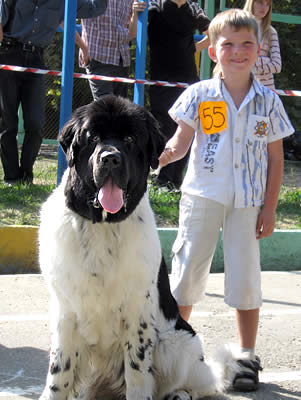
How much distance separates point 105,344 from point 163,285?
0.46 meters

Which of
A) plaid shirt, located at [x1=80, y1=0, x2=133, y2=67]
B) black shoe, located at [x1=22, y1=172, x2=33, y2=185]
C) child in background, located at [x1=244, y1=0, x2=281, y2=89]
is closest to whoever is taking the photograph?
child in background, located at [x1=244, y1=0, x2=281, y2=89]

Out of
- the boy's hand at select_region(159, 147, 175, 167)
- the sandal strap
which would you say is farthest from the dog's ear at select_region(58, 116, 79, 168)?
the sandal strap

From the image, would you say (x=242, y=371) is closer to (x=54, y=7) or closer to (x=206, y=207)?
(x=206, y=207)

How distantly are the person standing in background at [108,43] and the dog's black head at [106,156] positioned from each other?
442cm

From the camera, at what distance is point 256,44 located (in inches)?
144

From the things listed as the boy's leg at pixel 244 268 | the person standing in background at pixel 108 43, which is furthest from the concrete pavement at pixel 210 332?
the person standing in background at pixel 108 43

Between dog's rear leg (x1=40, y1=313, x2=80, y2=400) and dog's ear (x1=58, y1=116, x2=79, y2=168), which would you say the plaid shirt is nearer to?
dog's ear (x1=58, y1=116, x2=79, y2=168)

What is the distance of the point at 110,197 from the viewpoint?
9.33 ft

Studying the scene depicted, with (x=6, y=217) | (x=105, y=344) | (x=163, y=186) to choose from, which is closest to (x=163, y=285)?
(x=105, y=344)

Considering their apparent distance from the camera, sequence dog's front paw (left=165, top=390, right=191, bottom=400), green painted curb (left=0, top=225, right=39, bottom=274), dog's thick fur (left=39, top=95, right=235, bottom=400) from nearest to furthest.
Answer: dog's thick fur (left=39, top=95, right=235, bottom=400) → dog's front paw (left=165, top=390, right=191, bottom=400) → green painted curb (left=0, top=225, right=39, bottom=274)

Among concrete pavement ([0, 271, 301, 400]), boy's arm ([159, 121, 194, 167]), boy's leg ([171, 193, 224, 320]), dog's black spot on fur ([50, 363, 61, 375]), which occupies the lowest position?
concrete pavement ([0, 271, 301, 400])

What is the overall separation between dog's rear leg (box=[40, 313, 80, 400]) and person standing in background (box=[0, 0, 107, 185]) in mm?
4401

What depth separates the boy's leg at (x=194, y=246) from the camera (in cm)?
364

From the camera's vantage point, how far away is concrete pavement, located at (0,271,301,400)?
3584mm
